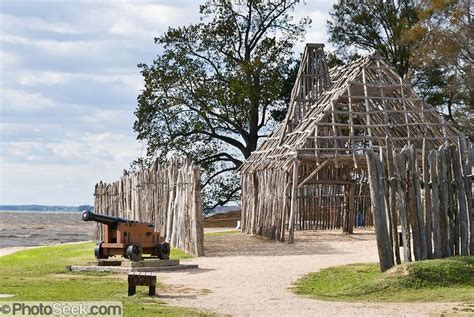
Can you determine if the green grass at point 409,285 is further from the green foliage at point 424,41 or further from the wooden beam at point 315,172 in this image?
the green foliage at point 424,41

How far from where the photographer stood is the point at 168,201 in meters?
24.2

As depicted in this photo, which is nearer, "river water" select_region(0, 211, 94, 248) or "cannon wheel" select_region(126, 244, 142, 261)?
"cannon wheel" select_region(126, 244, 142, 261)

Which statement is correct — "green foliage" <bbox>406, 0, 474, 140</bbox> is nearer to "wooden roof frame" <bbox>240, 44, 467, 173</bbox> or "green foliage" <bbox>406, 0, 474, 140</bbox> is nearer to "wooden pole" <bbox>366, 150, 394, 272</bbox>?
"wooden roof frame" <bbox>240, 44, 467, 173</bbox>

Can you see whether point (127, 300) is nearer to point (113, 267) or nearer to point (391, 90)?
point (113, 267)

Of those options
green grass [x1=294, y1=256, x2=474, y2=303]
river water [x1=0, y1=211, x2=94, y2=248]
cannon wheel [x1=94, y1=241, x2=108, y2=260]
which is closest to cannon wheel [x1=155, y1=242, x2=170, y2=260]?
Answer: cannon wheel [x1=94, y1=241, x2=108, y2=260]

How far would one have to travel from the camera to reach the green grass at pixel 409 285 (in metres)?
14.5

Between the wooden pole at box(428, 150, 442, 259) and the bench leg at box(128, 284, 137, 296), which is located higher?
the wooden pole at box(428, 150, 442, 259)

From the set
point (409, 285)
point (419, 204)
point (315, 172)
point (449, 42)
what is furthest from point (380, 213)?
point (449, 42)

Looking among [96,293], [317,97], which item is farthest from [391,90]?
[96,293]

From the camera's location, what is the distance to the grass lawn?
1331cm

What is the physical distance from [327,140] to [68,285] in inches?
673

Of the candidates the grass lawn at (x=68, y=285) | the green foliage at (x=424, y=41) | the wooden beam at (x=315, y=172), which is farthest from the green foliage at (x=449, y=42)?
the grass lawn at (x=68, y=285)

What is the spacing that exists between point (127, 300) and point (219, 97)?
3002 cm

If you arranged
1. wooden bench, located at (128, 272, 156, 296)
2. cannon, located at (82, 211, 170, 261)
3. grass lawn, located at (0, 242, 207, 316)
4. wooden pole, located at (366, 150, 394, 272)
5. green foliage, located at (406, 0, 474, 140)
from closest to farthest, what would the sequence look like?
grass lawn, located at (0, 242, 207, 316)
wooden bench, located at (128, 272, 156, 296)
wooden pole, located at (366, 150, 394, 272)
cannon, located at (82, 211, 170, 261)
green foliage, located at (406, 0, 474, 140)
